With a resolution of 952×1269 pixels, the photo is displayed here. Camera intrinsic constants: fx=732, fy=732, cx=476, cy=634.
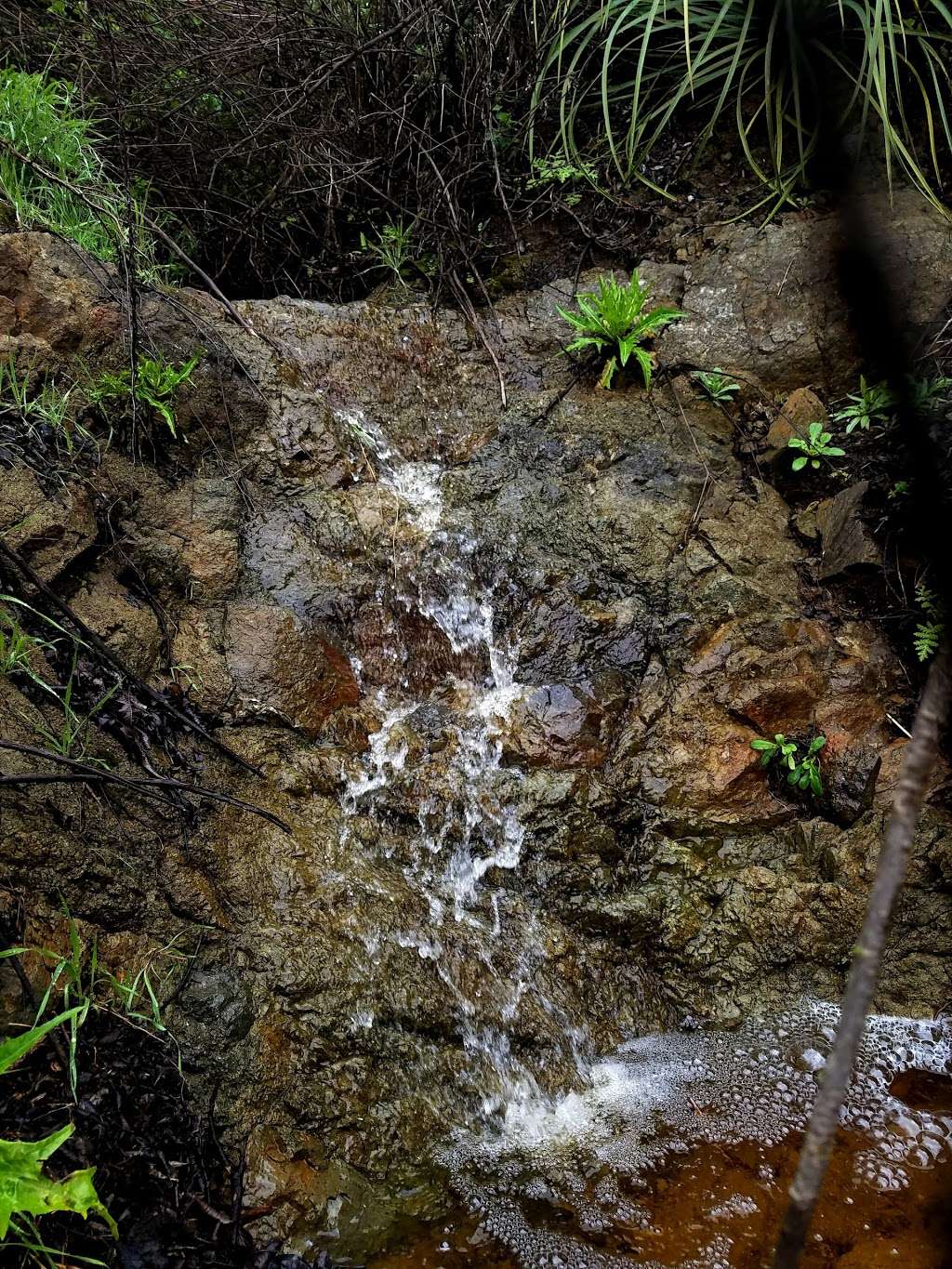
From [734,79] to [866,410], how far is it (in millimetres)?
2451

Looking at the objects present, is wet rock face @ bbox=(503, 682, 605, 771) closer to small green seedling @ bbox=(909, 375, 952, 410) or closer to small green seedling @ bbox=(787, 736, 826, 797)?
small green seedling @ bbox=(787, 736, 826, 797)

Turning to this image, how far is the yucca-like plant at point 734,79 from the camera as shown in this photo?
3.65 meters

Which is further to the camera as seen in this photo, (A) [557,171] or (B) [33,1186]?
(A) [557,171]

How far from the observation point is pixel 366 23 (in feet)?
14.7

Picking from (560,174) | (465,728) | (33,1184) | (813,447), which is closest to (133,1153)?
(33,1184)

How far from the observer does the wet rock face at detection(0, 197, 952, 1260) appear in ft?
7.22

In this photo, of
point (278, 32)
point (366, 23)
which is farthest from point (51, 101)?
point (366, 23)

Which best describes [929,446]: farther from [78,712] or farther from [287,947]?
[78,712]

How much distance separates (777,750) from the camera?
9.47ft

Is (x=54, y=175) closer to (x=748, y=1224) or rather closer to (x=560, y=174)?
(x=560, y=174)

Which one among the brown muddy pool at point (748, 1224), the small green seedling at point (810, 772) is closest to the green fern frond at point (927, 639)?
the small green seedling at point (810, 772)

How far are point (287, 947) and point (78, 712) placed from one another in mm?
1016

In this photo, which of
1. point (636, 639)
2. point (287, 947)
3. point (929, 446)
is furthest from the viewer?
point (636, 639)

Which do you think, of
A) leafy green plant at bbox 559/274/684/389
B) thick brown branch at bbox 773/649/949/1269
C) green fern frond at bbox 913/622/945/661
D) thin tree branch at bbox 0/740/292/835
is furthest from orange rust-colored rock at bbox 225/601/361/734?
thick brown branch at bbox 773/649/949/1269
